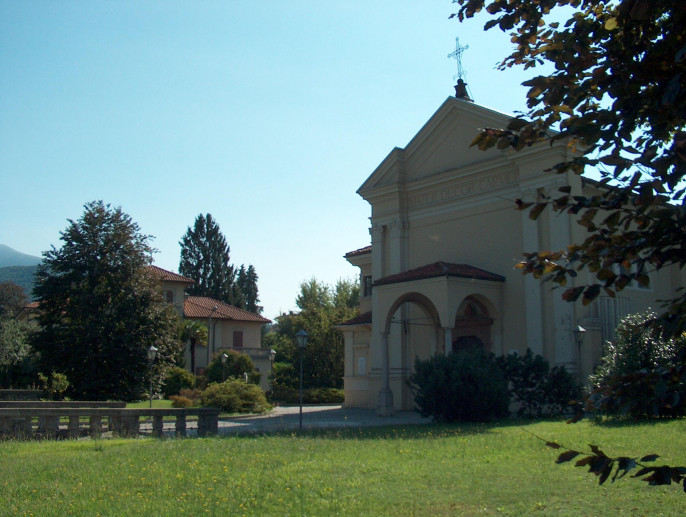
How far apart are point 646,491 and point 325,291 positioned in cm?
7274

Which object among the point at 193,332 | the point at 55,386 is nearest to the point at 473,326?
the point at 55,386

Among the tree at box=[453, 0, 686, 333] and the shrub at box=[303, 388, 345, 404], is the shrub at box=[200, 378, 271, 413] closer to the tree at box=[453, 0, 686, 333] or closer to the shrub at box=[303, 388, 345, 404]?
the shrub at box=[303, 388, 345, 404]

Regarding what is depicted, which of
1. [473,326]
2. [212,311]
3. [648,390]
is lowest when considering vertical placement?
[648,390]

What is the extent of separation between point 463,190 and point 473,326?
17.8 feet

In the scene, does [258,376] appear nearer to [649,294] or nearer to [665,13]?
[649,294]

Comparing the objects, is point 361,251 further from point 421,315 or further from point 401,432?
point 401,432

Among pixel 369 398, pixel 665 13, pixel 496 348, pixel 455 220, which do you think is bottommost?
pixel 369 398

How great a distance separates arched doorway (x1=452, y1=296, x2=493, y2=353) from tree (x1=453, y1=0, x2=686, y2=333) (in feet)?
68.2

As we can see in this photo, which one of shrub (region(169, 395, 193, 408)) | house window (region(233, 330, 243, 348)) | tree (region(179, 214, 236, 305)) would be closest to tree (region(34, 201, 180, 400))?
shrub (region(169, 395, 193, 408))

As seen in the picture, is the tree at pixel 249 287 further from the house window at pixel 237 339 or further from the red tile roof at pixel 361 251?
the red tile roof at pixel 361 251

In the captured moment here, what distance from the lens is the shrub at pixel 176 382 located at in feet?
141

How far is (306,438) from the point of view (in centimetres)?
1426

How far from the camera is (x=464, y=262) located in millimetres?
25500

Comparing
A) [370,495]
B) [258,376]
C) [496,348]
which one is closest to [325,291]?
[258,376]
